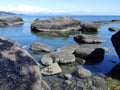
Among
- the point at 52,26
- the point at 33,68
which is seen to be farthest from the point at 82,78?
the point at 52,26

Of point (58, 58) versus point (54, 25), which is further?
point (54, 25)

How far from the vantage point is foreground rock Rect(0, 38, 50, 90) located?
966cm

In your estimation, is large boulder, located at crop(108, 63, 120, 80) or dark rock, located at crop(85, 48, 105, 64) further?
dark rock, located at crop(85, 48, 105, 64)

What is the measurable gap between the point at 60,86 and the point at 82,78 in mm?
2361

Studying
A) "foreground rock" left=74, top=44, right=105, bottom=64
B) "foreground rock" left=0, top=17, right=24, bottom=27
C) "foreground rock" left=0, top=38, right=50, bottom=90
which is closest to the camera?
"foreground rock" left=0, top=38, right=50, bottom=90

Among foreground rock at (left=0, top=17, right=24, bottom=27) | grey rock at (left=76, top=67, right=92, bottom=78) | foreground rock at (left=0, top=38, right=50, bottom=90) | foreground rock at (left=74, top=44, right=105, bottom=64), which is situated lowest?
foreground rock at (left=0, top=17, right=24, bottom=27)

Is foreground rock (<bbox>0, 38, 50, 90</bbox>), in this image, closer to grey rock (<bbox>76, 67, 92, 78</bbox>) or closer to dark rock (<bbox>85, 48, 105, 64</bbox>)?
grey rock (<bbox>76, 67, 92, 78</bbox>)

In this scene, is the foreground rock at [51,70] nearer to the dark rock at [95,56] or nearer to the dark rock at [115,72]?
the dark rock at [115,72]

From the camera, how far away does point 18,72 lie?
990 centimetres

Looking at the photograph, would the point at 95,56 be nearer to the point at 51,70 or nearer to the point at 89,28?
the point at 51,70

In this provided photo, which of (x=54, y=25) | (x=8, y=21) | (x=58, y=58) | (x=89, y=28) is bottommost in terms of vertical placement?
(x=8, y=21)

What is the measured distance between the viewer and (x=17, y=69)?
999cm

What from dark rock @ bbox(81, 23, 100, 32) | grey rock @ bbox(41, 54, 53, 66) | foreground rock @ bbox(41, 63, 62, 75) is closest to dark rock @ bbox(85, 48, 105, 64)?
grey rock @ bbox(41, 54, 53, 66)

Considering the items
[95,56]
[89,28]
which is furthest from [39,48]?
[89,28]
